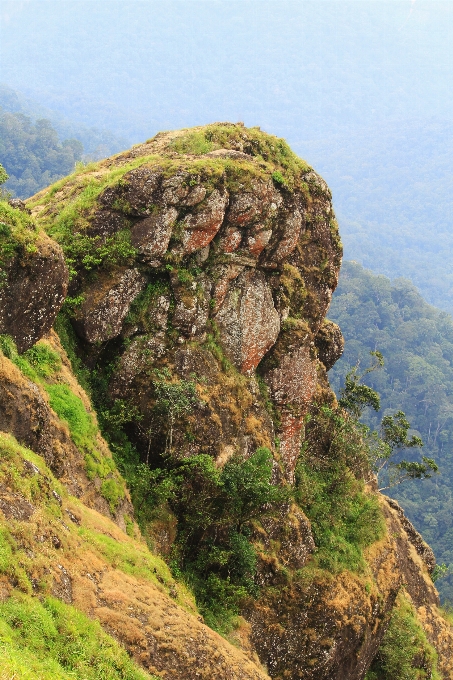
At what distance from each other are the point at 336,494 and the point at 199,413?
953 cm

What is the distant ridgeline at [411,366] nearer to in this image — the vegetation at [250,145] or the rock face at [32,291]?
the vegetation at [250,145]

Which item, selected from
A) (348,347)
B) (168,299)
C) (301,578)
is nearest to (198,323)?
(168,299)

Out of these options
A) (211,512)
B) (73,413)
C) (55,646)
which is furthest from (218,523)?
(55,646)

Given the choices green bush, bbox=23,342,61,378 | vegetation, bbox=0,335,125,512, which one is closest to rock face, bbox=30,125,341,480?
green bush, bbox=23,342,61,378

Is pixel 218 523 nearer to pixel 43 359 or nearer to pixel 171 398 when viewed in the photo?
pixel 171 398

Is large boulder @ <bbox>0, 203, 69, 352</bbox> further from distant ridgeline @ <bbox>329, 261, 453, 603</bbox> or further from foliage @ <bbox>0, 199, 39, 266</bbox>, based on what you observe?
distant ridgeline @ <bbox>329, 261, 453, 603</bbox>

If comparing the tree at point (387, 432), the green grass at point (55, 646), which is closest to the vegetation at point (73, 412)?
the green grass at point (55, 646)

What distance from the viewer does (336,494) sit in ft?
87.2

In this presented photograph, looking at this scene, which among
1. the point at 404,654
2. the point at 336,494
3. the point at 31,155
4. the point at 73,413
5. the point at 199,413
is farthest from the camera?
the point at 31,155

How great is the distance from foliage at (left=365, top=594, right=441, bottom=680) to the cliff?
0.14 meters

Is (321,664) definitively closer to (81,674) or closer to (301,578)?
(301,578)

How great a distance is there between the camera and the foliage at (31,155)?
107m

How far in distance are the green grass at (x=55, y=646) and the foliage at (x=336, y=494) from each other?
1462 centimetres

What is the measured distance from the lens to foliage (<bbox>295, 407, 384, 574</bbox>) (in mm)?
24188
